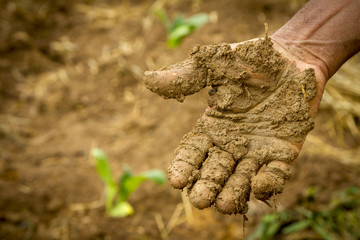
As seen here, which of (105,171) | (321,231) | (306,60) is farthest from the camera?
(105,171)

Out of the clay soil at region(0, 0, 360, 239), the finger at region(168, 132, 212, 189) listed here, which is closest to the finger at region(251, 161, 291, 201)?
the finger at region(168, 132, 212, 189)

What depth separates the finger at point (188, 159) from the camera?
122cm

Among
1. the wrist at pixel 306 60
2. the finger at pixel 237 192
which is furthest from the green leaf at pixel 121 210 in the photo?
the wrist at pixel 306 60

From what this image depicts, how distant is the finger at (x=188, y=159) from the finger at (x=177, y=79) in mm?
197

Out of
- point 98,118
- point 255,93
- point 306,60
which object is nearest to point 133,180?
point 255,93

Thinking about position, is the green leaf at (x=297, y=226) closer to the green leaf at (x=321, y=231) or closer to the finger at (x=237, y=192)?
the green leaf at (x=321, y=231)

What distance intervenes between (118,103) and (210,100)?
1.94 meters

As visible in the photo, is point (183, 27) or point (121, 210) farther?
point (183, 27)

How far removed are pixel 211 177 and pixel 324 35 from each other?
0.86 metres

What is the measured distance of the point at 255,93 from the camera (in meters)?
1.44

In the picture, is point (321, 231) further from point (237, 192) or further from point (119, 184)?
point (119, 184)

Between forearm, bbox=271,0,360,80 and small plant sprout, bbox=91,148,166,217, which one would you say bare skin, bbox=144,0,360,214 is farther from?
small plant sprout, bbox=91,148,166,217

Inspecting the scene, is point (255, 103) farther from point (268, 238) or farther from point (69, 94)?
point (69, 94)

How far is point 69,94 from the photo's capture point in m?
3.30
